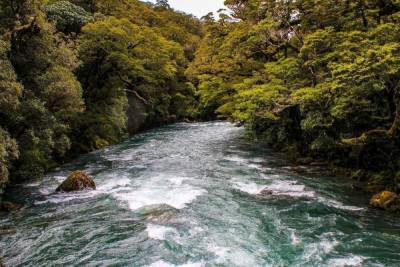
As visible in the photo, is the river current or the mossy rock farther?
the mossy rock

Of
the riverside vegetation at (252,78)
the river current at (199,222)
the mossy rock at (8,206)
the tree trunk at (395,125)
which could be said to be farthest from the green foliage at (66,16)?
the tree trunk at (395,125)

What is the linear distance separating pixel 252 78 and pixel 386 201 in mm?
13497

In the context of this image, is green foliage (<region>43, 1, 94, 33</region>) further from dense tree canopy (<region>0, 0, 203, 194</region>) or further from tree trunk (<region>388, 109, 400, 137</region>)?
tree trunk (<region>388, 109, 400, 137</region>)

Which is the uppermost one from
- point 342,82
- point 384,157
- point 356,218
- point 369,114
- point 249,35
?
point 249,35

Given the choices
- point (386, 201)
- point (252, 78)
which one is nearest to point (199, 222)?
point (386, 201)

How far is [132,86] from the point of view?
142 feet

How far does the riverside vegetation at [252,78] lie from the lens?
17.6 meters

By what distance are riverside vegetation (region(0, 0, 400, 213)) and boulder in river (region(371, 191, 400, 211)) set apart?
0.11 metres

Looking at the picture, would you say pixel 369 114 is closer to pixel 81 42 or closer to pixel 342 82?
pixel 342 82

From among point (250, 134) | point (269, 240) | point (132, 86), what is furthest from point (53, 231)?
point (132, 86)

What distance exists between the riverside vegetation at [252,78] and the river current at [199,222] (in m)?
2.08

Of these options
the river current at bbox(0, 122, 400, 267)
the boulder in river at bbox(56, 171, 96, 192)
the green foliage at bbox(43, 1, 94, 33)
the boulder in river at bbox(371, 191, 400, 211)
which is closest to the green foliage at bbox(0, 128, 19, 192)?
the river current at bbox(0, 122, 400, 267)

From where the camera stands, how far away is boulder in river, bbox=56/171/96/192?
19.7 m

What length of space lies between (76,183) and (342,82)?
13361mm
